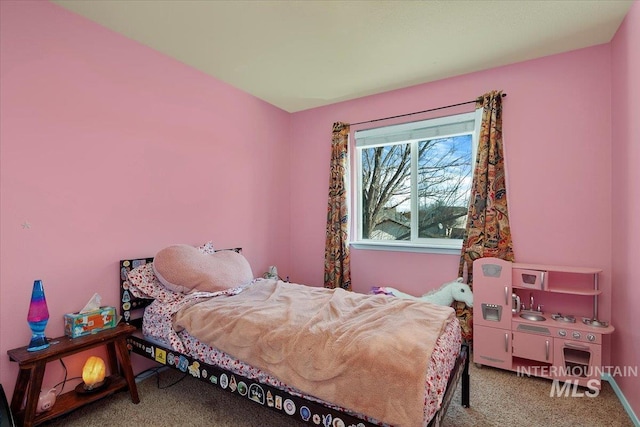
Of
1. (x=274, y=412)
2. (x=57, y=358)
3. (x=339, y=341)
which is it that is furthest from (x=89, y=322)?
A: (x=339, y=341)

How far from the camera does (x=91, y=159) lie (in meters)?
2.11

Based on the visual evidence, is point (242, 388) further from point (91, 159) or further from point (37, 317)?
point (91, 159)

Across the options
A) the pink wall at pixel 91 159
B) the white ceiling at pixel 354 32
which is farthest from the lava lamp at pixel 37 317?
the white ceiling at pixel 354 32

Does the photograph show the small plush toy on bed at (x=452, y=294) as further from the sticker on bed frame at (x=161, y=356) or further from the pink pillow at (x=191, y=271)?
the sticker on bed frame at (x=161, y=356)

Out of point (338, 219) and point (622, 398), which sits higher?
point (338, 219)

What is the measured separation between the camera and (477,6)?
6.36 feet

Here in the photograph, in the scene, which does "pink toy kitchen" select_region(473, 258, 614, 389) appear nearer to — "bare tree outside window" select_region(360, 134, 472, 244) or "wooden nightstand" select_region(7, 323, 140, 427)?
"bare tree outside window" select_region(360, 134, 472, 244)

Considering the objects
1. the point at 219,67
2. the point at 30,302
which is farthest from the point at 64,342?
the point at 219,67

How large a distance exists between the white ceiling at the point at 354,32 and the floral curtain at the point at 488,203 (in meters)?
0.50

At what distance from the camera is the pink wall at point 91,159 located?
5.87 feet

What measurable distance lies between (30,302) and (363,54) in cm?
283

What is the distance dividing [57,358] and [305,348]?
1.42 meters

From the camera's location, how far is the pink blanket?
4.17 feet

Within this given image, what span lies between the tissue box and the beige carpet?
20.0 inches
